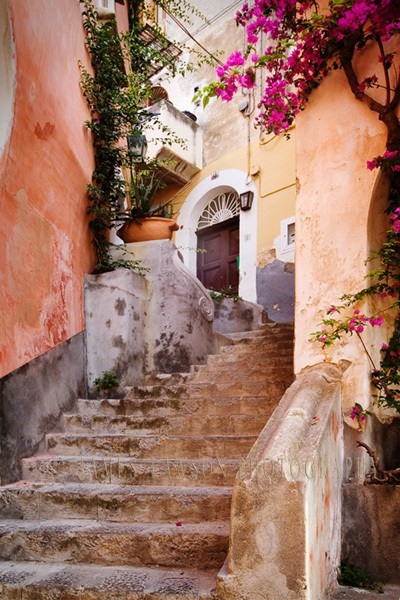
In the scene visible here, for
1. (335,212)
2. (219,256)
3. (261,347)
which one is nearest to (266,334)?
(261,347)

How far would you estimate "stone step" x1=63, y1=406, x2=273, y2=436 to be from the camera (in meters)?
3.54

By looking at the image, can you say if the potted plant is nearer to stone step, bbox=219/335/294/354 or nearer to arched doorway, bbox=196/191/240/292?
stone step, bbox=219/335/294/354

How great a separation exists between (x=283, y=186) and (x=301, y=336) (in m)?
6.54

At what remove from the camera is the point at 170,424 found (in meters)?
3.78

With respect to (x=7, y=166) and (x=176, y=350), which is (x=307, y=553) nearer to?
(x=7, y=166)

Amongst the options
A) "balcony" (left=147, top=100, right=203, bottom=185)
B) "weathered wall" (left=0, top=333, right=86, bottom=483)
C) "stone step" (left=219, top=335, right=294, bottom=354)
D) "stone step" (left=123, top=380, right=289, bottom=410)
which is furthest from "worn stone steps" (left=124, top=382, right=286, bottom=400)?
"balcony" (left=147, top=100, right=203, bottom=185)

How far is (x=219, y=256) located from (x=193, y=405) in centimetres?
701

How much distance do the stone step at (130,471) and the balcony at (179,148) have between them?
816cm

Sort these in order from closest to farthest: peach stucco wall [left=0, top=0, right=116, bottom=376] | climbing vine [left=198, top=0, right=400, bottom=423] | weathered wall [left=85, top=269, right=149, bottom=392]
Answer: climbing vine [left=198, top=0, right=400, bottom=423] → peach stucco wall [left=0, top=0, right=116, bottom=376] → weathered wall [left=85, top=269, right=149, bottom=392]

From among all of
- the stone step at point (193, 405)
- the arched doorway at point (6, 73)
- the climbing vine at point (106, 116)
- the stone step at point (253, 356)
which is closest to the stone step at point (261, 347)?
the stone step at point (253, 356)

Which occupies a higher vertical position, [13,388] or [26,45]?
[26,45]

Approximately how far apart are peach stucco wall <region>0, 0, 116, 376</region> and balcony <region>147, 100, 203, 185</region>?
535 centimetres

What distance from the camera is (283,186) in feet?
30.3

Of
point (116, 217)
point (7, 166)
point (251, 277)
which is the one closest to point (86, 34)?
point (116, 217)
